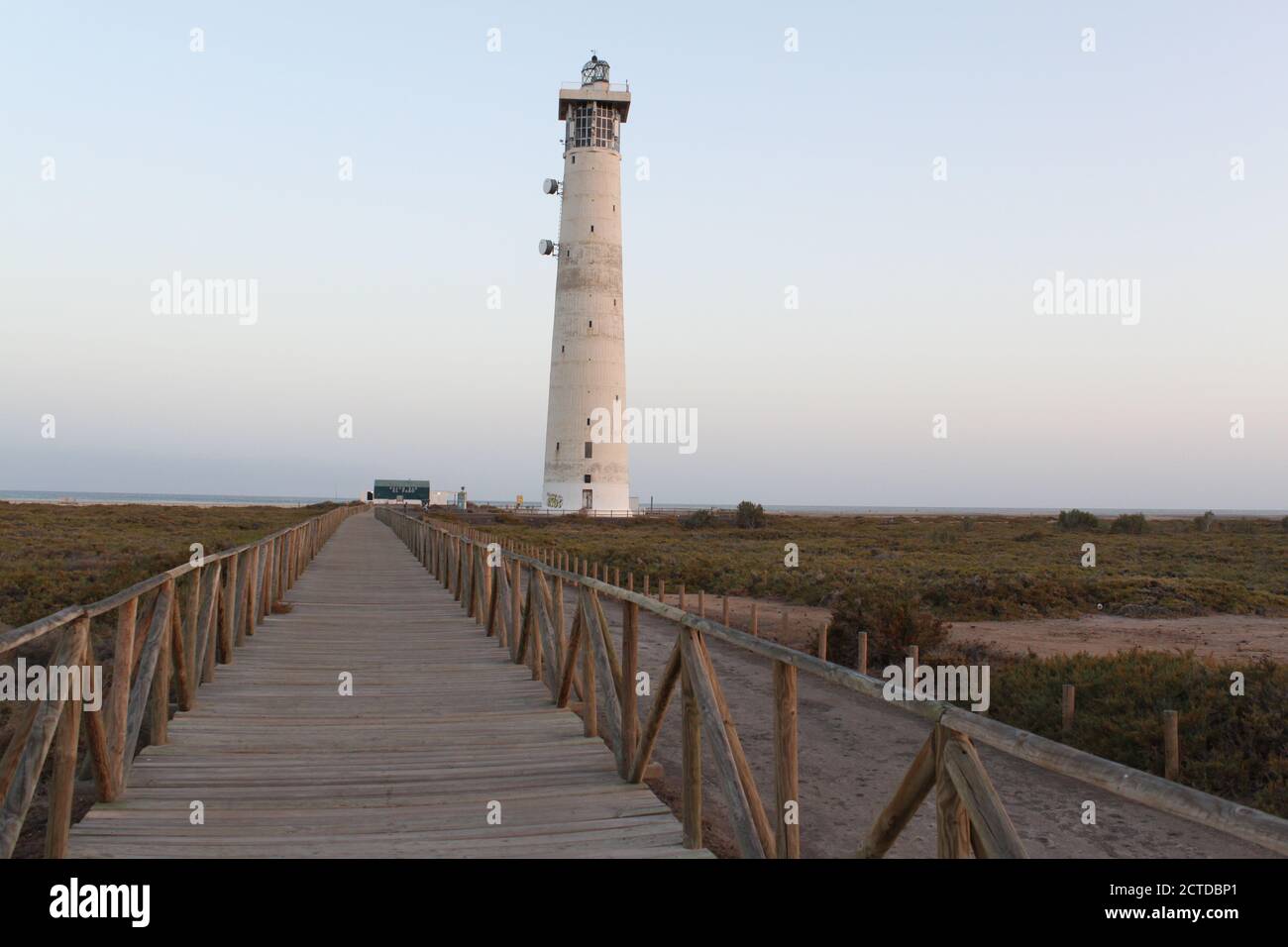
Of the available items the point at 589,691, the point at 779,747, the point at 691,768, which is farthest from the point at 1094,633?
the point at 779,747

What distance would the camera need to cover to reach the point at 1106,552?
36.1 meters

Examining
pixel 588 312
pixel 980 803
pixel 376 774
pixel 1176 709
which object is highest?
pixel 588 312

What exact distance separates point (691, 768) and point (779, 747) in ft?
3.13

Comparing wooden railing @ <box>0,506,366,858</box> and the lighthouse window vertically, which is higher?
the lighthouse window

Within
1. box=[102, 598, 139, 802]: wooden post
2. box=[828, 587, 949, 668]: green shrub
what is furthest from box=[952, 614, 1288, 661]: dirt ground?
box=[102, 598, 139, 802]: wooden post

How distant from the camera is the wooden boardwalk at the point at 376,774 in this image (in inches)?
178

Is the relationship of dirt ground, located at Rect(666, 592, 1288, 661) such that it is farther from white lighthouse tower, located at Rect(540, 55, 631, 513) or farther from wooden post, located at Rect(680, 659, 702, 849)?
white lighthouse tower, located at Rect(540, 55, 631, 513)

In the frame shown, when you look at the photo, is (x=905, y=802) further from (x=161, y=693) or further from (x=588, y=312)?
(x=588, y=312)

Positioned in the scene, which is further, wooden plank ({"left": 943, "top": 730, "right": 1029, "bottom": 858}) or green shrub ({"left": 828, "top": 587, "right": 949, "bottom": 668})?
green shrub ({"left": 828, "top": 587, "right": 949, "bottom": 668})

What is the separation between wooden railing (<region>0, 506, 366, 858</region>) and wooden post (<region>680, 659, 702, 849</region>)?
266 centimetres

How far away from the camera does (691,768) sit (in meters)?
4.62

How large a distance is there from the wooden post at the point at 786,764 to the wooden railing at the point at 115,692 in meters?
2.80

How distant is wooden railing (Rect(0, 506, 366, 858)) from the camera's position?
371 centimetres
